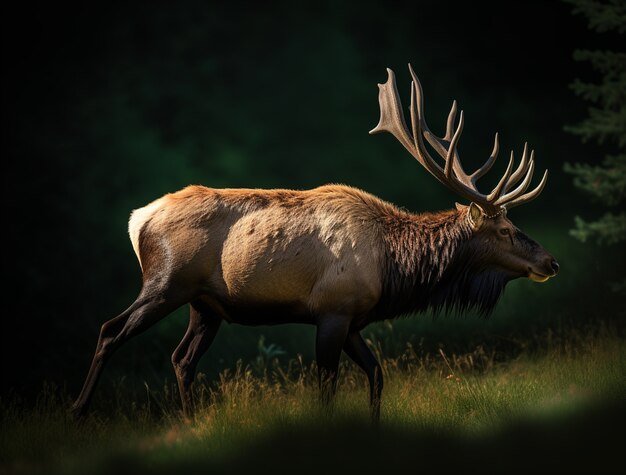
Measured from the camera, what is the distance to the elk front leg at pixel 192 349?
217 inches

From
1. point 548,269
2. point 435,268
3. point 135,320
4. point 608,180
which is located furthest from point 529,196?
point 135,320

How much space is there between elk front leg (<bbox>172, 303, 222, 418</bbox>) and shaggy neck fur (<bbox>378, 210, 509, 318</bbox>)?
1.15 metres

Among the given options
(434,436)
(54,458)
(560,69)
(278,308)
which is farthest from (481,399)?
(560,69)

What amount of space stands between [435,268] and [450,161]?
71 centimetres

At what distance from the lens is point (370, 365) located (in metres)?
5.43

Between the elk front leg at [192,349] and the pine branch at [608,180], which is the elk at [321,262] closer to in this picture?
the elk front leg at [192,349]

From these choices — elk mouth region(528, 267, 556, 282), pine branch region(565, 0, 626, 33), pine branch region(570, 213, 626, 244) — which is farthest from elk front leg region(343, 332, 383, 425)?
pine branch region(565, 0, 626, 33)

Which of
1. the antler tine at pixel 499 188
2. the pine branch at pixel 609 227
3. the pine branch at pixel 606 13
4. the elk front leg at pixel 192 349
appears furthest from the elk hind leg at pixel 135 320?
the pine branch at pixel 606 13

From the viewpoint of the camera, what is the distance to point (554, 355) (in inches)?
261

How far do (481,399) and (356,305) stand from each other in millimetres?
994

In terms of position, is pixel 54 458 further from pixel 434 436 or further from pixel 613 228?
pixel 613 228

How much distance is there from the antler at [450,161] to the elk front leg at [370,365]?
1.21 m

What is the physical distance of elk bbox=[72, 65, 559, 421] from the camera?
17.1ft

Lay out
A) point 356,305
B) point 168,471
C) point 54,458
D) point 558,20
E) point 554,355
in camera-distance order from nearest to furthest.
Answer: point 168,471 → point 54,458 → point 356,305 → point 554,355 → point 558,20
